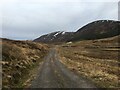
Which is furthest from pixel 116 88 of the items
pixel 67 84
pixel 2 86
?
pixel 2 86

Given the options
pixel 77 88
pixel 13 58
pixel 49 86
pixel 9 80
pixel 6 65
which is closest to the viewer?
pixel 77 88

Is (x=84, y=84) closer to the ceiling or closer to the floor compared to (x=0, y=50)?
closer to the floor

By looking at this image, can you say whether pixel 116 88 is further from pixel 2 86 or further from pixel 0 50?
pixel 0 50

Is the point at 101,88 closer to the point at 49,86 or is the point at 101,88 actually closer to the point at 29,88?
the point at 49,86

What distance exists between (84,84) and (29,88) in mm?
5255

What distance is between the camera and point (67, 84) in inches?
942

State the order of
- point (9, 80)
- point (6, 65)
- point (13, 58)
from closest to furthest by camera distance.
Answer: point (9, 80), point (6, 65), point (13, 58)

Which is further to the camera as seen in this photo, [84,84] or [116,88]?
[84,84]

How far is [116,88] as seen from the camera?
2198 centimetres

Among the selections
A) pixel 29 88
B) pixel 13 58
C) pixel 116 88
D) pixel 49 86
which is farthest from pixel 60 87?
pixel 13 58

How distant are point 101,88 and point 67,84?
11.7 ft

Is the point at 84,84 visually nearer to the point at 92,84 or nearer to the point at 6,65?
the point at 92,84

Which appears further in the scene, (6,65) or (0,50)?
(0,50)

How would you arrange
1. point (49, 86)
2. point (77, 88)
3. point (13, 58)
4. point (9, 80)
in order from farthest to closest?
point (13, 58), point (9, 80), point (49, 86), point (77, 88)
